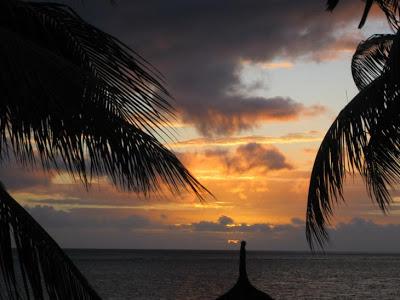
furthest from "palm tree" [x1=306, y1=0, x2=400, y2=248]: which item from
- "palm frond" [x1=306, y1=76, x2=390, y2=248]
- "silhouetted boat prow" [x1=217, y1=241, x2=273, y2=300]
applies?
"silhouetted boat prow" [x1=217, y1=241, x2=273, y2=300]

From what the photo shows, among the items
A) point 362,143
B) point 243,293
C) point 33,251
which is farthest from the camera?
point 243,293

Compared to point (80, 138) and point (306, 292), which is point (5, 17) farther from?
point (306, 292)

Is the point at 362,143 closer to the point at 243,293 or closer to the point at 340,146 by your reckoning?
the point at 340,146

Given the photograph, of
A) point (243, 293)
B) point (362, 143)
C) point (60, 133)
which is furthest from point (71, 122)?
point (243, 293)

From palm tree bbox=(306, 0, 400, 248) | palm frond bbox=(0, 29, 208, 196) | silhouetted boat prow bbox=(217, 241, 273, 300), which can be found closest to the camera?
palm frond bbox=(0, 29, 208, 196)

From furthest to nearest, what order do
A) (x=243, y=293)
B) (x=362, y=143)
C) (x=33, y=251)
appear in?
1. (x=243, y=293)
2. (x=362, y=143)
3. (x=33, y=251)

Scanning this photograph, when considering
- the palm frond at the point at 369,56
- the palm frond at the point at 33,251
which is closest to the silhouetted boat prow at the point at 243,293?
the palm frond at the point at 369,56

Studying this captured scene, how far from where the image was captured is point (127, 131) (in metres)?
3.60

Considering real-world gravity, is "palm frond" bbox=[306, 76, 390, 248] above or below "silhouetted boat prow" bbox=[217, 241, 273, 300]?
above

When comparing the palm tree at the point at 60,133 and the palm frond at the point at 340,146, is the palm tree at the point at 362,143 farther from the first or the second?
the palm tree at the point at 60,133

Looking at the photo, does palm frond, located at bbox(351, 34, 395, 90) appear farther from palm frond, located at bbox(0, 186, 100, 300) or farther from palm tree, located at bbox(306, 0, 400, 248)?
palm frond, located at bbox(0, 186, 100, 300)

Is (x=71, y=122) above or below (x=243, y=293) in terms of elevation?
above

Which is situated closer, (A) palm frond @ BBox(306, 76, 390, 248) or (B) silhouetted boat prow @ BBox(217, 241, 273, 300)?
(A) palm frond @ BBox(306, 76, 390, 248)

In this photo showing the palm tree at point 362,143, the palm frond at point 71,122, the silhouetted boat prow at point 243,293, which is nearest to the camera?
the palm frond at point 71,122
